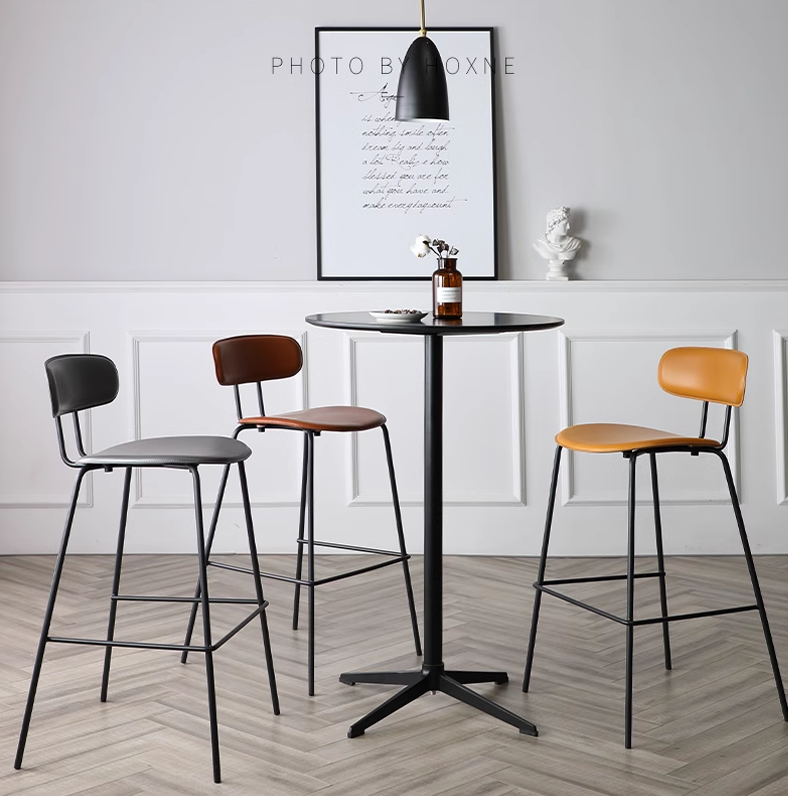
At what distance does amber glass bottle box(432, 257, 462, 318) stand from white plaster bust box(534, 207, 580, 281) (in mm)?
1519

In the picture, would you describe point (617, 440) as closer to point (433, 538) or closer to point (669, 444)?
point (669, 444)

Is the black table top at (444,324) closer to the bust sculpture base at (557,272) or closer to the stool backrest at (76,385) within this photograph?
the stool backrest at (76,385)

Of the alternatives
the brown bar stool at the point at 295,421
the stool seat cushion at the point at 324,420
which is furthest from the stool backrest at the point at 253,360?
the stool seat cushion at the point at 324,420

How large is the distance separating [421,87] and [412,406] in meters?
1.63

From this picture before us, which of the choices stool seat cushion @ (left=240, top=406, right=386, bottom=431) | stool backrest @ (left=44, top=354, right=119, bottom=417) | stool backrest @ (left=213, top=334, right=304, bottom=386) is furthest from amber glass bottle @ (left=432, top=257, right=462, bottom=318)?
stool backrest @ (left=44, top=354, right=119, bottom=417)

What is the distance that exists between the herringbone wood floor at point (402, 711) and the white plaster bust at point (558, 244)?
1.34m

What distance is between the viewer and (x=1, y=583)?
4203 mm

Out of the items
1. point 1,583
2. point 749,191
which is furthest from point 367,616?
point 749,191

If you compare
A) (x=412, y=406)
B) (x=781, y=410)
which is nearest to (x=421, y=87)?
(x=412, y=406)

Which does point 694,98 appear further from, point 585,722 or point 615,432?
point 585,722

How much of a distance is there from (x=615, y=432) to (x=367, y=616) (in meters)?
1.23

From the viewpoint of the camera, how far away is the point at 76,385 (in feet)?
9.06

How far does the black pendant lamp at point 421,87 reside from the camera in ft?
10.8

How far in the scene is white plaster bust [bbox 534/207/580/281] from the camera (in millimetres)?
4469
